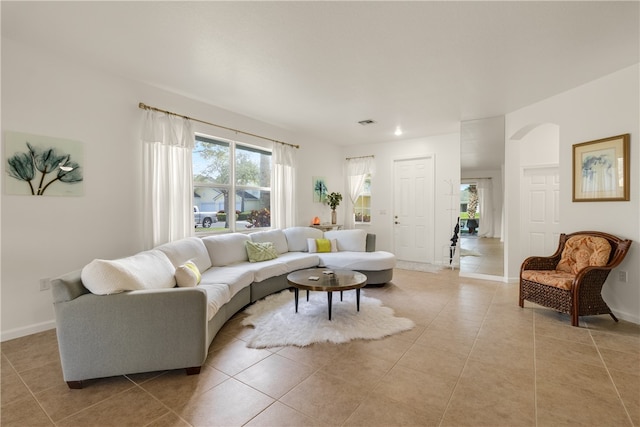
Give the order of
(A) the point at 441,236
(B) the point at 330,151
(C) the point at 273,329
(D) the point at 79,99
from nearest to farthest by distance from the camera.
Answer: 1. (C) the point at 273,329
2. (D) the point at 79,99
3. (A) the point at 441,236
4. (B) the point at 330,151

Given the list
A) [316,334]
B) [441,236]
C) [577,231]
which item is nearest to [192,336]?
[316,334]

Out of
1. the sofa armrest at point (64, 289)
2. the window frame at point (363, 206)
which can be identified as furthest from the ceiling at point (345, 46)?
the window frame at point (363, 206)

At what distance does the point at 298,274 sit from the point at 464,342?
6.10ft

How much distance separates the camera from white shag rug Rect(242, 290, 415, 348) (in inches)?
106

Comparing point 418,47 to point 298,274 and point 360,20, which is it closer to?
point 360,20

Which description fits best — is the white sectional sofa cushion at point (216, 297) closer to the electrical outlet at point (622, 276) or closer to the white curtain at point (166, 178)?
the white curtain at point (166, 178)

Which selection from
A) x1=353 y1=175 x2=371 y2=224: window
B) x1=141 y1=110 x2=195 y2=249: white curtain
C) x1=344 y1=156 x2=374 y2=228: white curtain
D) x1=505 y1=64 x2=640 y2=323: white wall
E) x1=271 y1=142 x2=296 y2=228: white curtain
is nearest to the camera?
x1=505 y1=64 x2=640 y2=323: white wall

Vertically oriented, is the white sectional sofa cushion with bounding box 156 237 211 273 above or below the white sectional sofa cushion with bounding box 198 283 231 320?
above

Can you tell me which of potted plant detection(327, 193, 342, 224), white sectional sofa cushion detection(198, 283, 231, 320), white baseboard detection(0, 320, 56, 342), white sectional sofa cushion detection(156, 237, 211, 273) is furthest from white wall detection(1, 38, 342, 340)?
potted plant detection(327, 193, 342, 224)

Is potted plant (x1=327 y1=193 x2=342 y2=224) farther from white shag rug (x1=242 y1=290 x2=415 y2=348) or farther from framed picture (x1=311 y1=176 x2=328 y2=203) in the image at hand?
white shag rug (x1=242 y1=290 x2=415 y2=348)

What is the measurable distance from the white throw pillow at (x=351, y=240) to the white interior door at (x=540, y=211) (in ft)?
8.84

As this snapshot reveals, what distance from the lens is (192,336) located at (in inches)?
83.0

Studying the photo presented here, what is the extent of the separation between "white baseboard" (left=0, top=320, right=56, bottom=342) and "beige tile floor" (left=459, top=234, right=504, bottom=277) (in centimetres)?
573

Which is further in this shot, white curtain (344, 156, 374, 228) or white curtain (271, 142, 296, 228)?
white curtain (344, 156, 374, 228)
